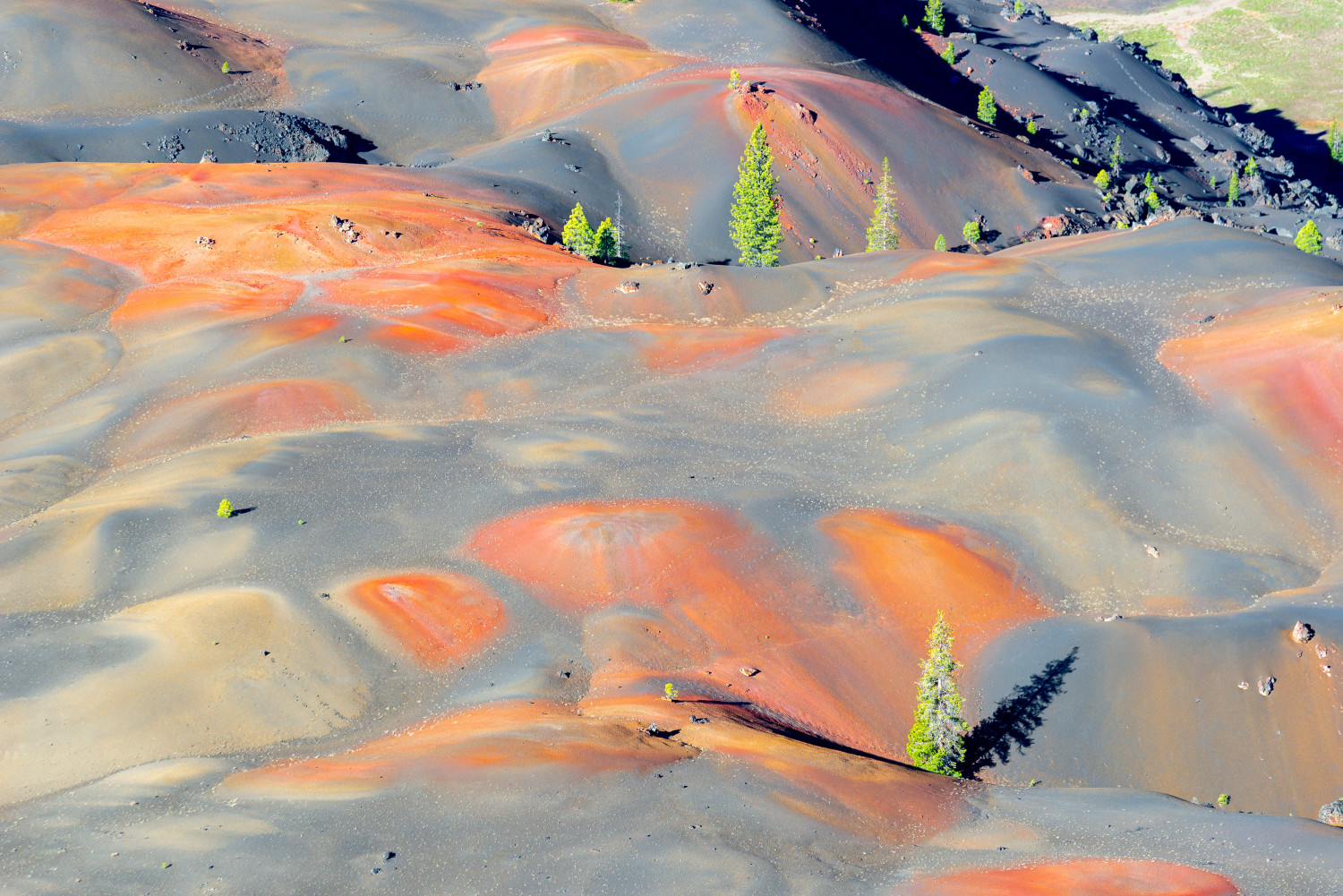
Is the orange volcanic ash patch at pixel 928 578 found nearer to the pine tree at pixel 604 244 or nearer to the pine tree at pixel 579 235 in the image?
Answer: the pine tree at pixel 579 235

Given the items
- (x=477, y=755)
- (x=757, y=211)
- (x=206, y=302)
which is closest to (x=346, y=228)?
(x=206, y=302)

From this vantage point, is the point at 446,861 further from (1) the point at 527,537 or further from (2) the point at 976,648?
(2) the point at 976,648

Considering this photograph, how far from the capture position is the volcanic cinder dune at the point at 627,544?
26.7 meters

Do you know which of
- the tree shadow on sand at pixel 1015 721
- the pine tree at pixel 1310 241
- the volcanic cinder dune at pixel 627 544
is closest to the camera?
the volcanic cinder dune at pixel 627 544

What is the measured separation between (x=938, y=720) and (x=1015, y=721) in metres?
5.49

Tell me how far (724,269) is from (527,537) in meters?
30.6

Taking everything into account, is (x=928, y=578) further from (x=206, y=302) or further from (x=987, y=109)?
(x=987, y=109)

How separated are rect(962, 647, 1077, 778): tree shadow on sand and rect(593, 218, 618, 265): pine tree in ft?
151

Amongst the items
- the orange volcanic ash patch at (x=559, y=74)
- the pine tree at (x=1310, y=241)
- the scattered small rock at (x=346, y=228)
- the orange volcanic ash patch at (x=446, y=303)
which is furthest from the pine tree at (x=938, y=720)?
the orange volcanic ash patch at (x=559, y=74)

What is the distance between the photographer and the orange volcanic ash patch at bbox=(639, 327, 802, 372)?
181ft

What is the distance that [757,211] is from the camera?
76688mm

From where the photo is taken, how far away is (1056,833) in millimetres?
28016

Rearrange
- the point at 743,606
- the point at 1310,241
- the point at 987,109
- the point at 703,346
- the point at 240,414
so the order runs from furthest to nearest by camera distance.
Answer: the point at 987,109 < the point at 1310,241 < the point at 703,346 < the point at 240,414 < the point at 743,606

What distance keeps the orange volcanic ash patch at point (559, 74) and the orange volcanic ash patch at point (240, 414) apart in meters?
56.8
